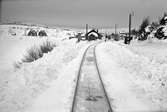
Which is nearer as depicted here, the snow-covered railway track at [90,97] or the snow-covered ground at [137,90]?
the snow-covered railway track at [90,97]

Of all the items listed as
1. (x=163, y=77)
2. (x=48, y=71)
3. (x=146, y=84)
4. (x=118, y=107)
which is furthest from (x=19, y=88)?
(x=163, y=77)

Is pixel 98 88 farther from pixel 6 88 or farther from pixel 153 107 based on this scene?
pixel 6 88

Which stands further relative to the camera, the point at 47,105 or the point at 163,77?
the point at 163,77

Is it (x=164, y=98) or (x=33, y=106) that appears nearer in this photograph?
(x=33, y=106)

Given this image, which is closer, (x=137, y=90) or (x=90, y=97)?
(x=90, y=97)

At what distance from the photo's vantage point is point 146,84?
844 cm

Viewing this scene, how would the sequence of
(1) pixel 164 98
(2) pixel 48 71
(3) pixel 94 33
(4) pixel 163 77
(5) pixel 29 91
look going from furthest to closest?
(3) pixel 94 33 < (2) pixel 48 71 < (4) pixel 163 77 < (5) pixel 29 91 < (1) pixel 164 98

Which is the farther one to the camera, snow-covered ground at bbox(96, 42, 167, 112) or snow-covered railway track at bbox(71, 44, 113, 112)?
snow-covered ground at bbox(96, 42, 167, 112)

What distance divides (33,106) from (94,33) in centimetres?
7108

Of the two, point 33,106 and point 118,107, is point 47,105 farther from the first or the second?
point 118,107

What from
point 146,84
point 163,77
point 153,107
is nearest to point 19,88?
point 153,107

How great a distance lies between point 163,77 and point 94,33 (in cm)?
Result: 6798

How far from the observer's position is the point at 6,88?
24.5 feet

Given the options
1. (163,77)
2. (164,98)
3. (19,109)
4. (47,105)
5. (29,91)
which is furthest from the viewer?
(163,77)
